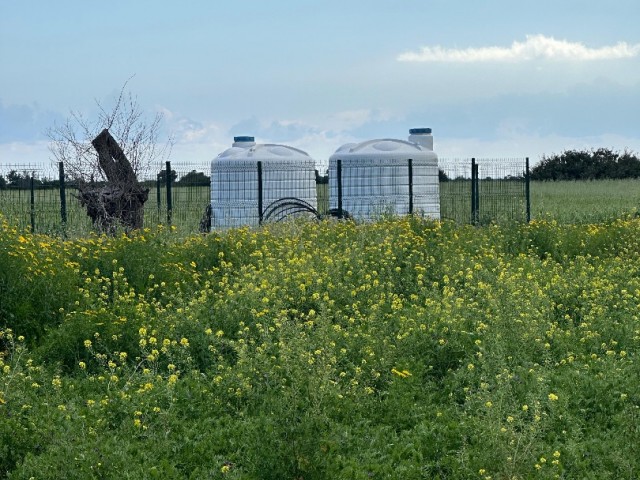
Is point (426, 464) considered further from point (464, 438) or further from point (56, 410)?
point (56, 410)

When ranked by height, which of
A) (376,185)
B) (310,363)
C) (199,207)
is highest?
(376,185)

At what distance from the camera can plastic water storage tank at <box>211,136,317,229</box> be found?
21.5 m

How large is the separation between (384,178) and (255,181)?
3.08 m

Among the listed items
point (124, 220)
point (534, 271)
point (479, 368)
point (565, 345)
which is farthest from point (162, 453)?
point (124, 220)

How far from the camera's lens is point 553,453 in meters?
5.93

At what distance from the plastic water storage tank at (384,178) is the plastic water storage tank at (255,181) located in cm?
75

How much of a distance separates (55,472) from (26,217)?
14676 mm

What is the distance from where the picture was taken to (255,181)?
71.3 ft

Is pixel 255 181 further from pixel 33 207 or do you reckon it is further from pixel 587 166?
pixel 587 166

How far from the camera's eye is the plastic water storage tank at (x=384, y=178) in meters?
22.3

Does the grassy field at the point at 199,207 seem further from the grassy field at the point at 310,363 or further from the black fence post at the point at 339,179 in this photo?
the grassy field at the point at 310,363

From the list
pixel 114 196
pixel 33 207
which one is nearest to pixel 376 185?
pixel 114 196

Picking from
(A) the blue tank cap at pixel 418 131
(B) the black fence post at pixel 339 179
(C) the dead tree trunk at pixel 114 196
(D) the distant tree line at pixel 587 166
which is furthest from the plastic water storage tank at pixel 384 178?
(D) the distant tree line at pixel 587 166

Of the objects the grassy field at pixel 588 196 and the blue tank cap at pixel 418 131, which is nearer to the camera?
the blue tank cap at pixel 418 131
